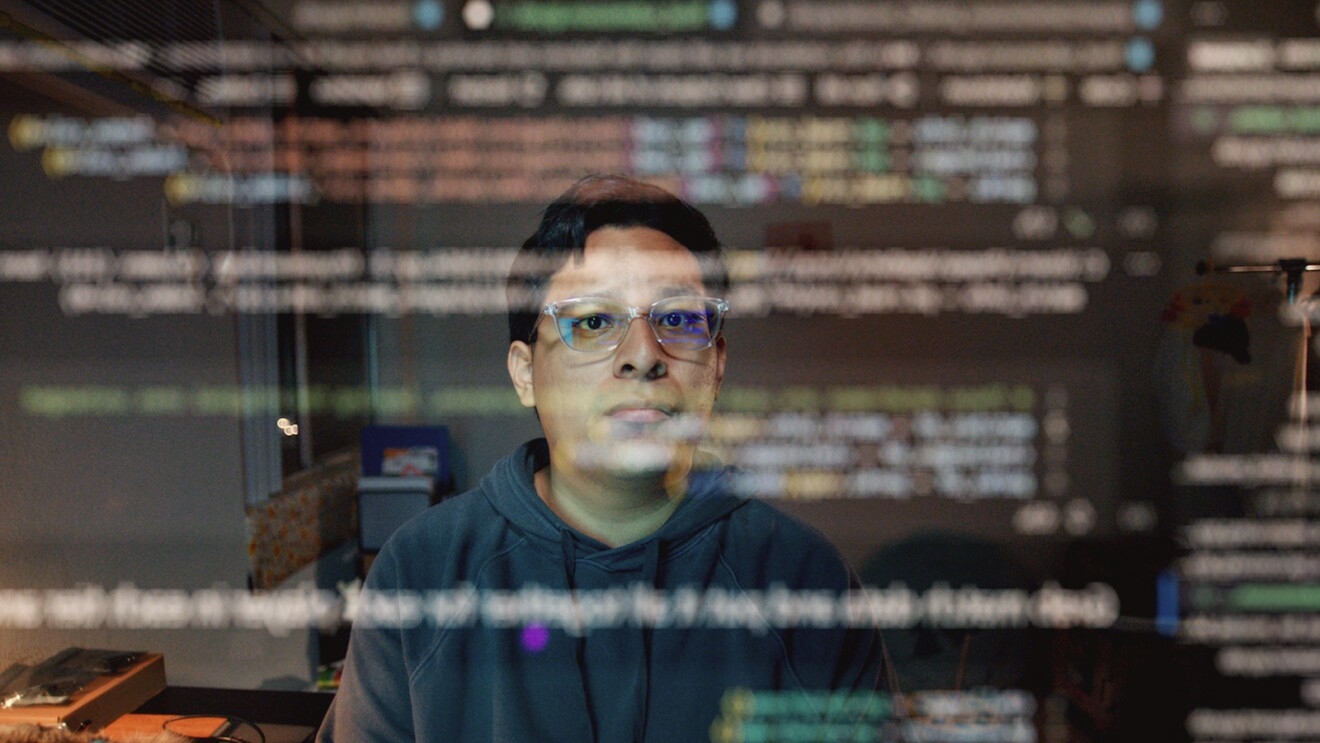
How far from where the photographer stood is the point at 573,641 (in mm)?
690

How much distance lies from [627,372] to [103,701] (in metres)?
0.65

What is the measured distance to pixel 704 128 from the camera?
2.35 ft

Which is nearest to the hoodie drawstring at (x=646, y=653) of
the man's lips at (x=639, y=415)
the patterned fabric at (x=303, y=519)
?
the man's lips at (x=639, y=415)

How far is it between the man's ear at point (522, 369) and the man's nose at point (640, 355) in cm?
11

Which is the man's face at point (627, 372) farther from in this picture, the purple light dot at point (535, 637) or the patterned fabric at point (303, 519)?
the patterned fabric at point (303, 519)

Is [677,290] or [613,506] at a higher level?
[677,290]

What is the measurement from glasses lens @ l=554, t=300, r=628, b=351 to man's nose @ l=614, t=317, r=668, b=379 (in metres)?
0.01

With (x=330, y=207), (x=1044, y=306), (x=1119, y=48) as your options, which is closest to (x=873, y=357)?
(x=1044, y=306)

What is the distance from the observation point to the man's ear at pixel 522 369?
27.8 inches

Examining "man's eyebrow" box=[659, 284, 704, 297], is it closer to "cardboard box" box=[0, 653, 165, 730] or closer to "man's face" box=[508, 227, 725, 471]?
"man's face" box=[508, 227, 725, 471]

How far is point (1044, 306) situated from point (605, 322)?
18.0 inches

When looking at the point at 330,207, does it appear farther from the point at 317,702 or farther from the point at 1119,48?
the point at 1119,48

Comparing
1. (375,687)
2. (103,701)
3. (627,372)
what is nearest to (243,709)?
(103,701)

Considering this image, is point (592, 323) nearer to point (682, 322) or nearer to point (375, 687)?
point (682, 322)
